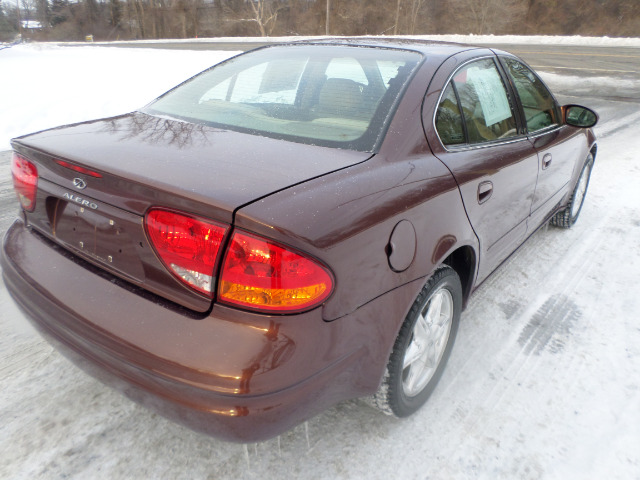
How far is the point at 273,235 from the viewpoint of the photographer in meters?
1.34

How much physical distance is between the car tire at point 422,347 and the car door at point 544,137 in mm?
1198

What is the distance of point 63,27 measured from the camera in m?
64.3

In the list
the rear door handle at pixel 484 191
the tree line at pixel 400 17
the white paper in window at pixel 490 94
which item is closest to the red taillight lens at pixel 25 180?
the rear door handle at pixel 484 191

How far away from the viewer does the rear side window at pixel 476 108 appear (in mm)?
2154

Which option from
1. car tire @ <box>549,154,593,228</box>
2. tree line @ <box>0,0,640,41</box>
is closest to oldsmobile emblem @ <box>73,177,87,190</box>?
car tire @ <box>549,154,593,228</box>

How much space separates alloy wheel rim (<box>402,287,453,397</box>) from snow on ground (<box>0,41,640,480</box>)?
16 cm

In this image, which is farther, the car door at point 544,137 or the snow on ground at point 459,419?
the car door at point 544,137

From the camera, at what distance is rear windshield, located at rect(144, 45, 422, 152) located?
1.98 metres

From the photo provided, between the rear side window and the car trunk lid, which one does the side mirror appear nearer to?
the rear side window

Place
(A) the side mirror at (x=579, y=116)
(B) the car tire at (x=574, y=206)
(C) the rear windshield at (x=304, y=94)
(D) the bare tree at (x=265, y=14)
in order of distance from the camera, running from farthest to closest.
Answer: (D) the bare tree at (x=265, y=14) < (B) the car tire at (x=574, y=206) < (A) the side mirror at (x=579, y=116) < (C) the rear windshield at (x=304, y=94)

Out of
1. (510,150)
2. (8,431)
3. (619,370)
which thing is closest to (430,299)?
(510,150)

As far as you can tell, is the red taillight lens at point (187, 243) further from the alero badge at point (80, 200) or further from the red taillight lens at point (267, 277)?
the alero badge at point (80, 200)

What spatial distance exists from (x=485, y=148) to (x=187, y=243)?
156cm

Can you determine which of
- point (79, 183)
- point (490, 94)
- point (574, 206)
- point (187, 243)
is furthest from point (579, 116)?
point (79, 183)
